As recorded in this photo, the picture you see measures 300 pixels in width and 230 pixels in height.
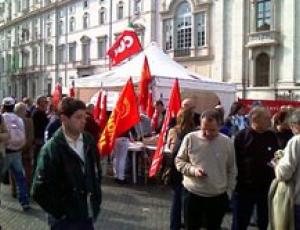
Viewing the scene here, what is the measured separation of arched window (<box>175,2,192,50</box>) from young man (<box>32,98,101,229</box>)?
35870 millimetres

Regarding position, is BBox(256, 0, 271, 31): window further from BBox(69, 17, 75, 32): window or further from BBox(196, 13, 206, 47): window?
BBox(69, 17, 75, 32): window

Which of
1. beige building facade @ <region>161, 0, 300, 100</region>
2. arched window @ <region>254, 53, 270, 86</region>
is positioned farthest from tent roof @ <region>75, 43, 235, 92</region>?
arched window @ <region>254, 53, 270, 86</region>

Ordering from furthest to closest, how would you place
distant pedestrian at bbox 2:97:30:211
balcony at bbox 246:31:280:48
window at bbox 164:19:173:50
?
1. window at bbox 164:19:173:50
2. balcony at bbox 246:31:280:48
3. distant pedestrian at bbox 2:97:30:211

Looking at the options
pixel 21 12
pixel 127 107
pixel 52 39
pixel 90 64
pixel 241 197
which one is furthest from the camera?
pixel 21 12

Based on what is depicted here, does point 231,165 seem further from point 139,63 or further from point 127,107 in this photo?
point 139,63

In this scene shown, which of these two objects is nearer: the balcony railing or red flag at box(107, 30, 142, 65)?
red flag at box(107, 30, 142, 65)

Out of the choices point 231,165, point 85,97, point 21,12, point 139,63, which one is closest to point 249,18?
point 85,97

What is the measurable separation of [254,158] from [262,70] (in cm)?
3012

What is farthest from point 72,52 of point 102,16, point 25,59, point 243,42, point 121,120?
point 121,120

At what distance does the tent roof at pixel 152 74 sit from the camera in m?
12.7

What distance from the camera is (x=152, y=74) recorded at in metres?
12.9

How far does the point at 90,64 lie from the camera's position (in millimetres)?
50625

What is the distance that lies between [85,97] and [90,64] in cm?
3197

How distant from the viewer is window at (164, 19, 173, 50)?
4038 centimetres
